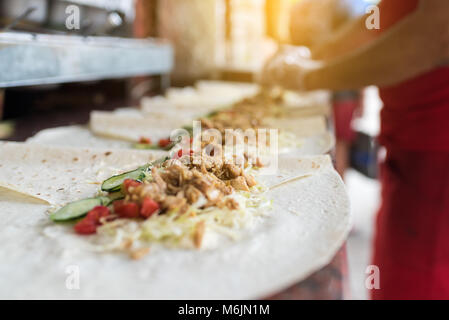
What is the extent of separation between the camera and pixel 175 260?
3.30 feet

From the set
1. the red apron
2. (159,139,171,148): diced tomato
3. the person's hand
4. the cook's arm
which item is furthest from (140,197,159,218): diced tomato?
the cook's arm

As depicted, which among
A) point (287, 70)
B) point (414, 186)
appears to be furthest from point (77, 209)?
point (287, 70)

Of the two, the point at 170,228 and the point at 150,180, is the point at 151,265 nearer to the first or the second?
the point at 170,228

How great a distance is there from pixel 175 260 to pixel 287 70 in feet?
8.52

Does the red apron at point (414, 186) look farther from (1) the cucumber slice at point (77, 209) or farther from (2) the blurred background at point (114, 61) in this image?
(1) the cucumber slice at point (77, 209)

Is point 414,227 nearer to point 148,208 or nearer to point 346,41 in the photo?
point 148,208

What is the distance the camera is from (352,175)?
7.00m

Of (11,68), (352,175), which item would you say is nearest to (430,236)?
(11,68)

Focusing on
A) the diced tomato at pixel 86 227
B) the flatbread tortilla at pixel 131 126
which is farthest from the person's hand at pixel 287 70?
the diced tomato at pixel 86 227

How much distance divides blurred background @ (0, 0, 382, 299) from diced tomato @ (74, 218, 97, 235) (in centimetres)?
125

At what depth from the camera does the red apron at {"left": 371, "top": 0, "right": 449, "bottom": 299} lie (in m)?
2.20

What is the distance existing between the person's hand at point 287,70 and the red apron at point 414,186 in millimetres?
719

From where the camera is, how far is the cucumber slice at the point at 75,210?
3.95 feet

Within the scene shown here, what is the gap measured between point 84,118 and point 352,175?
16.9 ft
